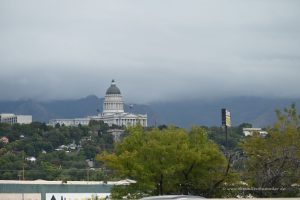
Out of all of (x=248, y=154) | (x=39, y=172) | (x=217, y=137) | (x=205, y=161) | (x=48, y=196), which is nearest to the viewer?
(x=205, y=161)

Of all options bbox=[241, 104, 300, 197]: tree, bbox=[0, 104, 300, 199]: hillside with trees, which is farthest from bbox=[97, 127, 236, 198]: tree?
bbox=[241, 104, 300, 197]: tree

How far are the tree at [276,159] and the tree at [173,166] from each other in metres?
1.91

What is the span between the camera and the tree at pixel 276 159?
166ft

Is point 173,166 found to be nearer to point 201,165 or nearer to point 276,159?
point 201,165

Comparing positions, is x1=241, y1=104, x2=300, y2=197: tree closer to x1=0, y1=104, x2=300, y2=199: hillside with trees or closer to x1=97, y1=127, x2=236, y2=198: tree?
x1=0, y1=104, x2=300, y2=199: hillside with trees

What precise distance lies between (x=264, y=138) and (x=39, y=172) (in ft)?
248

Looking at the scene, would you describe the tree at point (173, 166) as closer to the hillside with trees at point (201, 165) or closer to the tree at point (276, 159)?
the hillside with trees at point (201, 165)

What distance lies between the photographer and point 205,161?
50188mm

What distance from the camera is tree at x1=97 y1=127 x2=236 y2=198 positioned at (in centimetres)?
5006

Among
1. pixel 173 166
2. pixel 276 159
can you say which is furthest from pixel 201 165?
pixel 276 159

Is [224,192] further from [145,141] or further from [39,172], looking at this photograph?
[39,172]

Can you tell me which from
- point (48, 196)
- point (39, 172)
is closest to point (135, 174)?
point (48, 196)

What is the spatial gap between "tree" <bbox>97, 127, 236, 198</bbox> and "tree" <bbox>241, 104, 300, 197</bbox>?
6.28ft

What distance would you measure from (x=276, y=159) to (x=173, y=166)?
19.3ft
